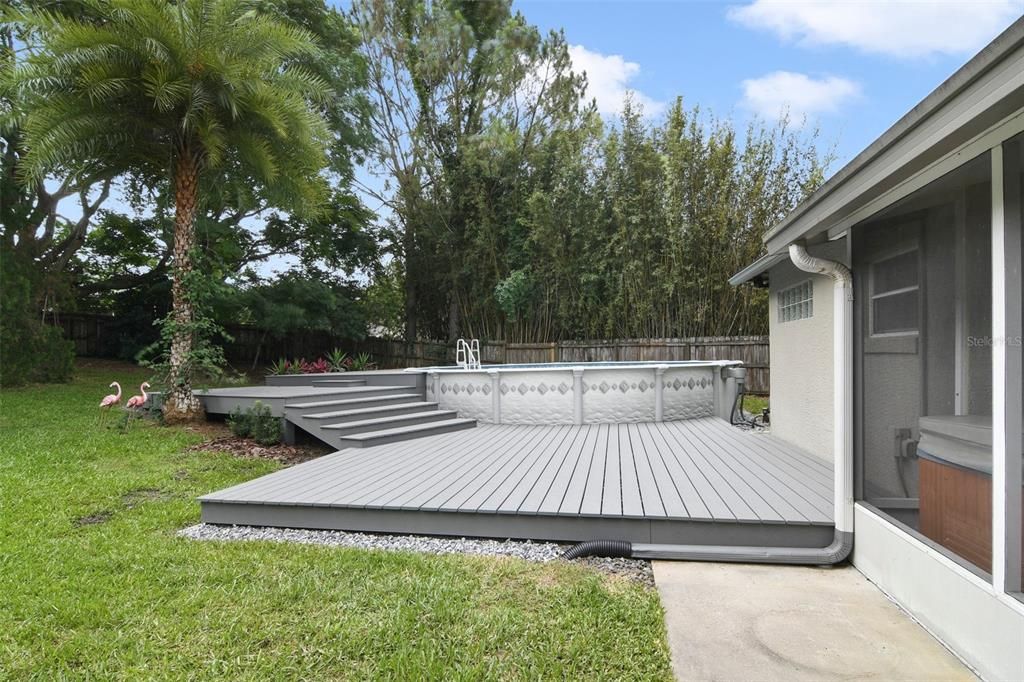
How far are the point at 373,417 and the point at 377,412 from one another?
0.14m

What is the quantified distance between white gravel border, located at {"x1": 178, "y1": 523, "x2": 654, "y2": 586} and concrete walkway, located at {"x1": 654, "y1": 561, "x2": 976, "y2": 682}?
0.61 ft

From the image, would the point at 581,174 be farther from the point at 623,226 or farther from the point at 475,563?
the point at 475,563

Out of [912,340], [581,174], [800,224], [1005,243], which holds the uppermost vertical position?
[581,174]

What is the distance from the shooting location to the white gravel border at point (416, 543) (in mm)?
2614

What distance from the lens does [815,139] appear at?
27.0ft

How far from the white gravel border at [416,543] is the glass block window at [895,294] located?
1.52m

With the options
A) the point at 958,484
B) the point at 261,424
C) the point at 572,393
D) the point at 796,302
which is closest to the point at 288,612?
the point at 958,484

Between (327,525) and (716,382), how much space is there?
555 centimetres

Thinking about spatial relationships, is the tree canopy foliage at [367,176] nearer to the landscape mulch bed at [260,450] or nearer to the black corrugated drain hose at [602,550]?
the landscape mulch bed at [260,450]

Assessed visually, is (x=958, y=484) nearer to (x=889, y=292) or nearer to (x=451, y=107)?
(x=889, y=292)

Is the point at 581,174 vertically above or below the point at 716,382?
above

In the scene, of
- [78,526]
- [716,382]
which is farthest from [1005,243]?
[716,382]

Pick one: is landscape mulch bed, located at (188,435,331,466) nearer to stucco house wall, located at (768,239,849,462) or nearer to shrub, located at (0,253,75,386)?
stucco house wall, located at (768,239,849,462)

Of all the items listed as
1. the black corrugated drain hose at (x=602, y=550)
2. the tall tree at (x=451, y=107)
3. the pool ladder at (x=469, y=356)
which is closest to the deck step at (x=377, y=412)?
the pool ladder at (x=469, y=356)
